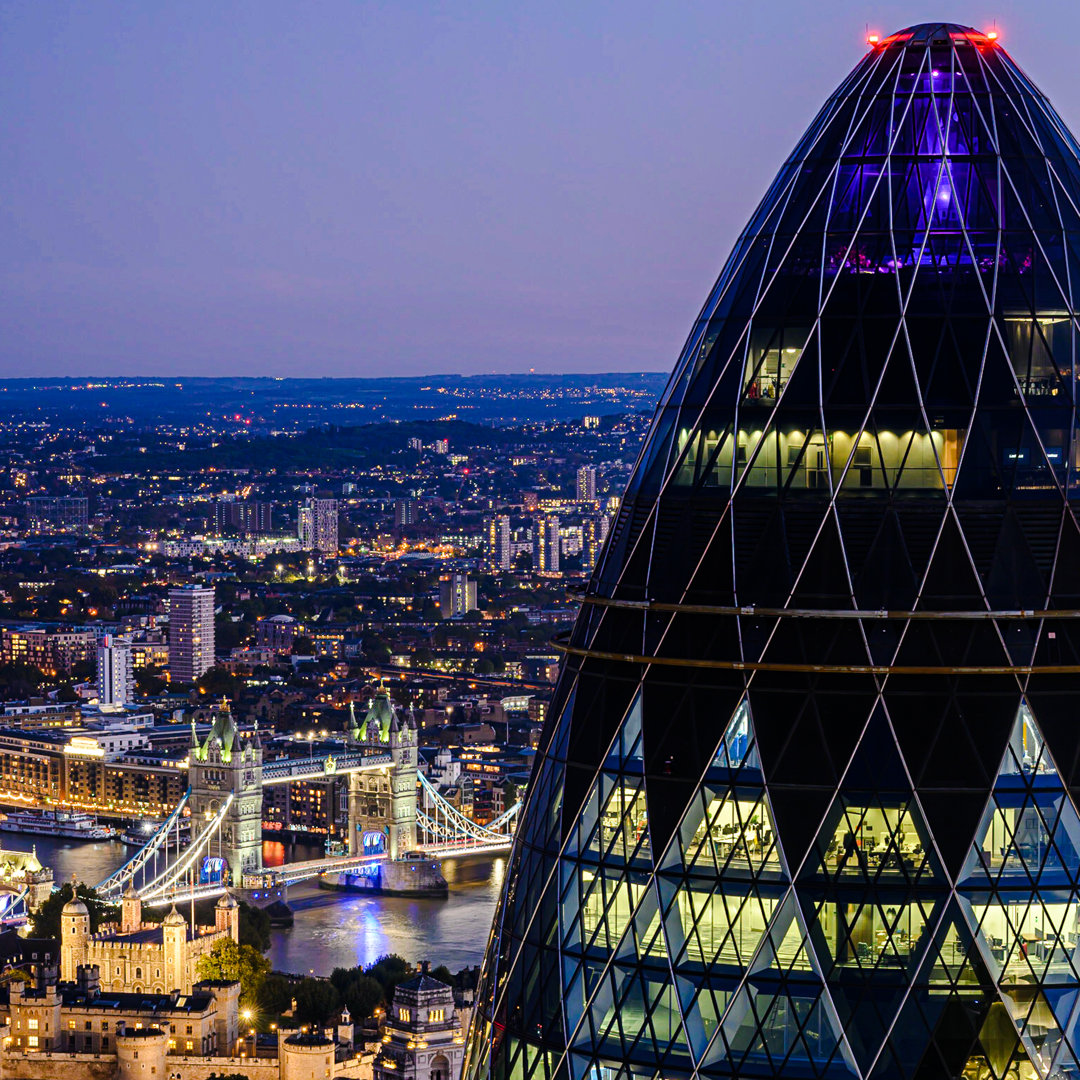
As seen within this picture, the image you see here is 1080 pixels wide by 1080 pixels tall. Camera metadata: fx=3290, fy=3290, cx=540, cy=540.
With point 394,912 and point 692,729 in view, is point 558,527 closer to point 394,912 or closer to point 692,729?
point 394,912

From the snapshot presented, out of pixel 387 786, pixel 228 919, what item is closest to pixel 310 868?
pixel 387 786

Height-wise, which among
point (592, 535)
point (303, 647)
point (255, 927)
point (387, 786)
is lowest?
point (303, 647)

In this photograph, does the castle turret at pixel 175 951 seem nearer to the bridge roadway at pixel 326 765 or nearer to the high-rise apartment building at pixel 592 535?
the bridge roadway at pixel 326 765

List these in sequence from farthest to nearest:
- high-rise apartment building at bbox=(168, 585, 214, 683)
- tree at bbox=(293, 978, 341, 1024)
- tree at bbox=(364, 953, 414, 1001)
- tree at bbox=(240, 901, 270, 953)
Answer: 1. high-rise apartment building at bbox=(168, 585, 214, 683)
2. tree at bbox=(240, 901, 270, 953)
3. tree at bbox=(364, 953, 414, 1001)
4. tree at bbox=(293, 978, 341, 1024)

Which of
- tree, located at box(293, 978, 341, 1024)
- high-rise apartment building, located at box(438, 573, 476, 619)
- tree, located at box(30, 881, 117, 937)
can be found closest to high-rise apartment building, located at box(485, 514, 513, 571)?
high-rise apartment building, located at box(438, 573, 476, 619)

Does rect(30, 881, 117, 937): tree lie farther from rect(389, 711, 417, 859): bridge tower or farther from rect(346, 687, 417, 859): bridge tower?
rect(346, 687, 417, 859): bridge tower

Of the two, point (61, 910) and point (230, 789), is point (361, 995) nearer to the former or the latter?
point (61, 910)

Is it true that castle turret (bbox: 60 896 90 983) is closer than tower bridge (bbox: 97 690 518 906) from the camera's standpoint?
Yes

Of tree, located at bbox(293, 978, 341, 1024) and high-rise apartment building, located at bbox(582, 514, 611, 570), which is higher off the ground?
tree, located at bbox(293, 978, 341, 1024)
